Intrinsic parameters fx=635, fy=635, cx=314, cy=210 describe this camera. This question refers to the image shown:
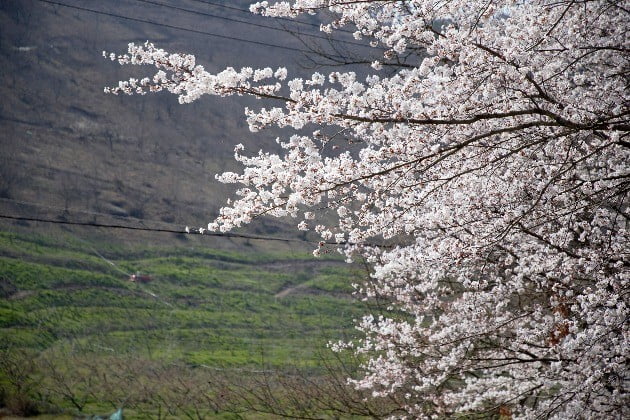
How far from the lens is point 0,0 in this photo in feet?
45.3

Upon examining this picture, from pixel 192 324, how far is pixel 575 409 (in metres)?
9.29

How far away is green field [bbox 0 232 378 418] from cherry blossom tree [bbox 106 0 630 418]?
20.0ft

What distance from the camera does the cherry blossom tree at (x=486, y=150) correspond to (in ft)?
11.0

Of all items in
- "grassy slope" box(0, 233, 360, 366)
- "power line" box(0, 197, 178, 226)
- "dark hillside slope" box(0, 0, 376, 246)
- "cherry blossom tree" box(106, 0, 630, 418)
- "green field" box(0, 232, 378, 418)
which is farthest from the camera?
"dark hillside slope" box(0, 0, 376, 246)

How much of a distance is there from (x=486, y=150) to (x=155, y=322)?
32.7ft

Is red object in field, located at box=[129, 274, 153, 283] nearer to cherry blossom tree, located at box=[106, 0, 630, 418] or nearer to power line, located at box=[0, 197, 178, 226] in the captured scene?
power line, located at box=[0, 197, 178, 226]

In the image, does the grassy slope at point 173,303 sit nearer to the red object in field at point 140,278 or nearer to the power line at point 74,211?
the red object in field at point 140,278

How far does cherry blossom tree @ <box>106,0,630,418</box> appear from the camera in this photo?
3350 mm

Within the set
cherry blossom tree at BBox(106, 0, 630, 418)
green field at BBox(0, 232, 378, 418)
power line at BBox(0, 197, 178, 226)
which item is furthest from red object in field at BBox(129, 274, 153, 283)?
cherry blossom tree at BBox(106, 0, 630, 418)

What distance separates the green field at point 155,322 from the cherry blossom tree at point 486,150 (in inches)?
240

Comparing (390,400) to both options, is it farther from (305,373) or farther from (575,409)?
(575,409)

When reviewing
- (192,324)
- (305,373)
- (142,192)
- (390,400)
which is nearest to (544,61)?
(390,400)

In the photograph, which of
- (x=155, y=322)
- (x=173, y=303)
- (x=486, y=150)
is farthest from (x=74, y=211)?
(x=486, y=150)

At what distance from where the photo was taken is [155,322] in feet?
40.4
